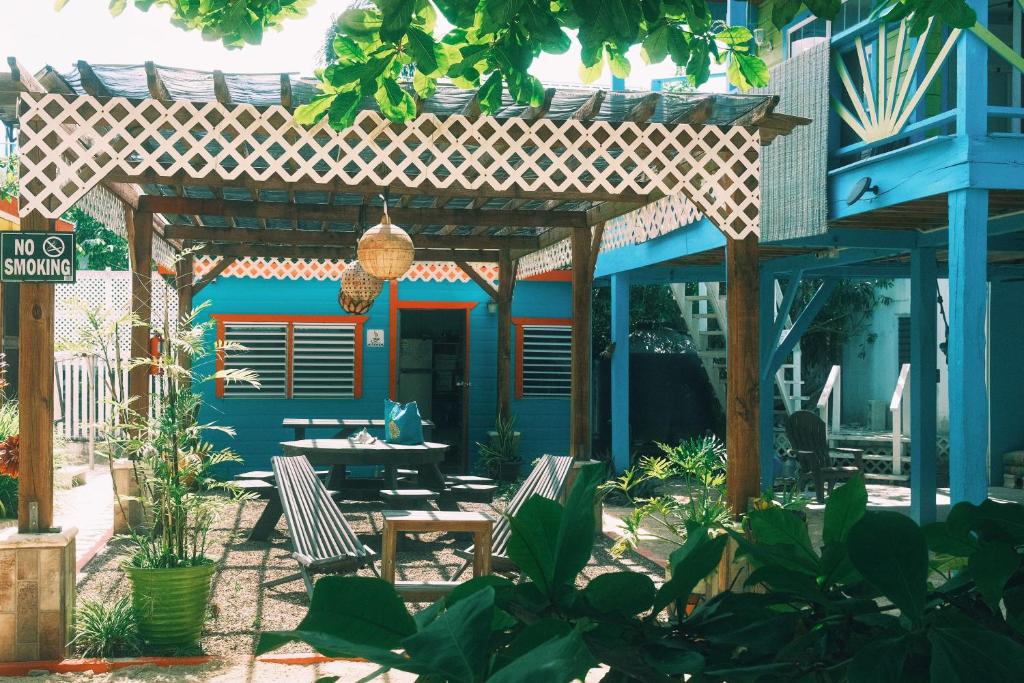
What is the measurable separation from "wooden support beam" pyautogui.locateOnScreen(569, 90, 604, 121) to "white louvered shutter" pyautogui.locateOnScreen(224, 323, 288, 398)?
800 cm

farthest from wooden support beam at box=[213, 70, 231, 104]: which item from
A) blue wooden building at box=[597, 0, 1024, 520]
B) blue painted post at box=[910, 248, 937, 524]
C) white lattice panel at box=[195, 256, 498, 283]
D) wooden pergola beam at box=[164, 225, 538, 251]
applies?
white lattice panel at box=[195, 256, 498, 283]

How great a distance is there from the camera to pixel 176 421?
18.1 ft

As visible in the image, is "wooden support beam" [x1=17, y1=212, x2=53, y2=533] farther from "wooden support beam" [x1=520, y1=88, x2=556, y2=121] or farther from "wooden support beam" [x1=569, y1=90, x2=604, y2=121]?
"wooden support beam" [x1=569, y1=90, x2=604, y2=121]

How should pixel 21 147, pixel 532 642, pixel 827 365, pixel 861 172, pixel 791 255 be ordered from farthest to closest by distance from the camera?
pixel 827 365 → pixel 791 255 → pixel 861 172 → pixel 21 147 → pixel 532 642

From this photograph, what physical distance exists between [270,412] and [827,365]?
795 cm

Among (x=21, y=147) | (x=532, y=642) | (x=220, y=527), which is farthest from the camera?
(x=220, y=527)

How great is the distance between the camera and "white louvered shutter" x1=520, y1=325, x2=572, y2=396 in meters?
13.5

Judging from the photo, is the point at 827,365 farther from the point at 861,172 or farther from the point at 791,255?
the point at 861,172

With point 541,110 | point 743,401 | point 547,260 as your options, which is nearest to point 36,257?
point 541,110

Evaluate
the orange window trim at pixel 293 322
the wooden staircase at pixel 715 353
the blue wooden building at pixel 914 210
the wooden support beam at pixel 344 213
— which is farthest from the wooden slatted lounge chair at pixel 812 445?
the orange window trim at pixel 293 322

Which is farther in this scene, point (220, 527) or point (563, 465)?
point (220, 527)

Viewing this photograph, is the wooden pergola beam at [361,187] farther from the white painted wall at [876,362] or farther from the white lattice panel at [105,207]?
the white painted wall at [876,362]

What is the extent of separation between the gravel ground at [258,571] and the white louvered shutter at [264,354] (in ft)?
10.9

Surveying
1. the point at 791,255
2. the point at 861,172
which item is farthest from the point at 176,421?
the point at 791,255
